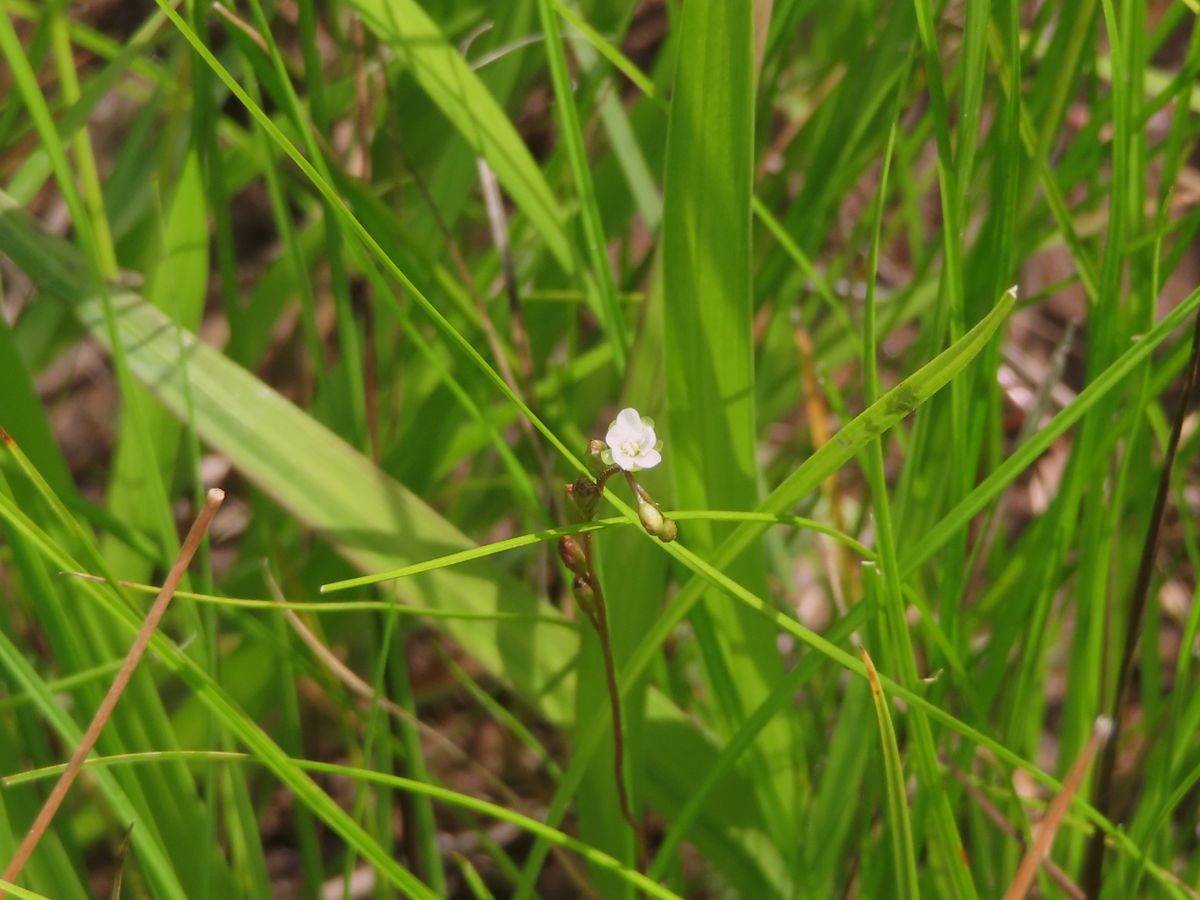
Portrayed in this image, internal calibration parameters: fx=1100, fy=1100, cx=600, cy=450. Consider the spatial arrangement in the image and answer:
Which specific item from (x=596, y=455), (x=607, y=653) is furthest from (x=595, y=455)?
(x=607, y=653)

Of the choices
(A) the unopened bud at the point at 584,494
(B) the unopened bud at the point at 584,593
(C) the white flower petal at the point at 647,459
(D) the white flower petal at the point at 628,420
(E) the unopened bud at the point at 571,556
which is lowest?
(B) the unopened bud at the point at 584,593

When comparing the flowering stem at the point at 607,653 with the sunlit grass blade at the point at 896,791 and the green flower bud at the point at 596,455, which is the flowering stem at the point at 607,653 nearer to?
the green flower bud at the point at 596,455

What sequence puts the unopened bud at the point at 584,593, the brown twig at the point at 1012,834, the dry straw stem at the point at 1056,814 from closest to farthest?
1. the dry straw stem at the point at 1056,814
2. the unopened bud at the point at 584,593
3. the brown twig at the point at 1012,834

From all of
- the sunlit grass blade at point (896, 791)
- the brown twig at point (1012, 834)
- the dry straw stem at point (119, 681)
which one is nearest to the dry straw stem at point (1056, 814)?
the sunlit grass blade at point (896, 791)

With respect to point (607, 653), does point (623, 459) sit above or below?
above

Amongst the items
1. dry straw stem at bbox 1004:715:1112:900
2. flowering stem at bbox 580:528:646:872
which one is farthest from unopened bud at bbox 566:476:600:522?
dry straw stem at bbox 1004:715:1112:900

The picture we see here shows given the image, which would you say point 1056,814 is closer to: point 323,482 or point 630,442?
point 630,442
